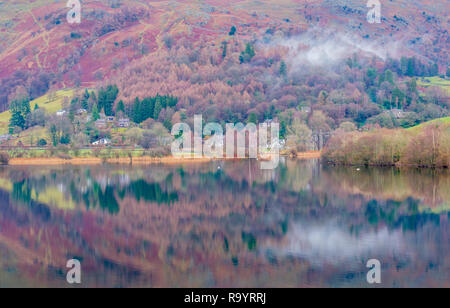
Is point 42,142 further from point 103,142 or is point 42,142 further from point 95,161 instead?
point 95,161

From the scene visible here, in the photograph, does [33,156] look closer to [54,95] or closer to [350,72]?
[54,95]

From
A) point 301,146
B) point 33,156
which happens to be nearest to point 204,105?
point 301,146

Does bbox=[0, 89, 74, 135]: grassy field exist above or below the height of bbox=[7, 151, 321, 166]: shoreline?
above

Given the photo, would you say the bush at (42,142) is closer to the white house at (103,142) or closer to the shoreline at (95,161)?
the white house at (103,142)

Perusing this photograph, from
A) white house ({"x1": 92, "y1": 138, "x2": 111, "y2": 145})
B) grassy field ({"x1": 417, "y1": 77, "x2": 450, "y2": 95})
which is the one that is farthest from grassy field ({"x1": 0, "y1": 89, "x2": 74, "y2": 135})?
grassy field ({"x1": 417, "y1": 77, "x2": 450, "y2": 95})

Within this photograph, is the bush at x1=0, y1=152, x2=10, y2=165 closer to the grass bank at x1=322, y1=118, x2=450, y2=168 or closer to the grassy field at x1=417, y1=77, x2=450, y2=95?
the grass bank at x1=322, y1=118, x2=450, y2=168

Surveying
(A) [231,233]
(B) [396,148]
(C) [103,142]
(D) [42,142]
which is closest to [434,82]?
(C) [103,142]

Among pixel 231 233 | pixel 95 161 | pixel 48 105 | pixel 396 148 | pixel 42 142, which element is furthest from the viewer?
pixel 48 105

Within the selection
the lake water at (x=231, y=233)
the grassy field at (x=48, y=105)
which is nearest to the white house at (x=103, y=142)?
the grassy field at (x=48, y=105)
